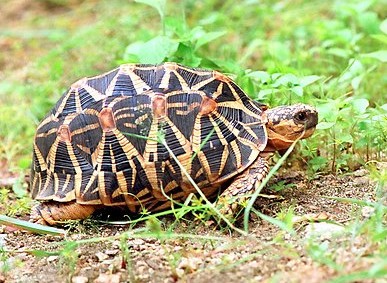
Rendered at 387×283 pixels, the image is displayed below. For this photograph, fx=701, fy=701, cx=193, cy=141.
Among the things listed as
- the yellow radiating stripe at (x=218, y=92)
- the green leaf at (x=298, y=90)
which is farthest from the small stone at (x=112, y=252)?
the green leaf at (x=298, y=90)

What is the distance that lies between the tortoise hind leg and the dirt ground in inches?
2.7

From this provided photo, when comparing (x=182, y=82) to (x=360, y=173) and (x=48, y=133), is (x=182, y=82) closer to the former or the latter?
(x=48, y=133)

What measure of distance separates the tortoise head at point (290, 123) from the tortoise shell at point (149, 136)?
71mm

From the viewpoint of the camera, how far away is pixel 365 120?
3.26 metres

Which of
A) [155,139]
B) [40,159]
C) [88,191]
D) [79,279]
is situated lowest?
[79,279]

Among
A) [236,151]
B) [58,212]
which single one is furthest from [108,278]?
[236,151]

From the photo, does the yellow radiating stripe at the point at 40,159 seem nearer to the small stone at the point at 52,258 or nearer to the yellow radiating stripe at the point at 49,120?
the yellow radiating stripe at the point at 49,120

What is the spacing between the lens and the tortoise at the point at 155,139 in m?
3.00

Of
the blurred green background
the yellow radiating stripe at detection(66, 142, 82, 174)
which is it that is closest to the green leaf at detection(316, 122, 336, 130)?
the blurred green background

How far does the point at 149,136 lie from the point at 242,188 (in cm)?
46

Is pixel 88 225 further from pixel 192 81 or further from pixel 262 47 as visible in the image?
pixel 262 47

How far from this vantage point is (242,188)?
9.68 ft

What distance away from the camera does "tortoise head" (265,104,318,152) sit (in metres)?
3.15

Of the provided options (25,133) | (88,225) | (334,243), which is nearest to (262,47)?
(25,133)
